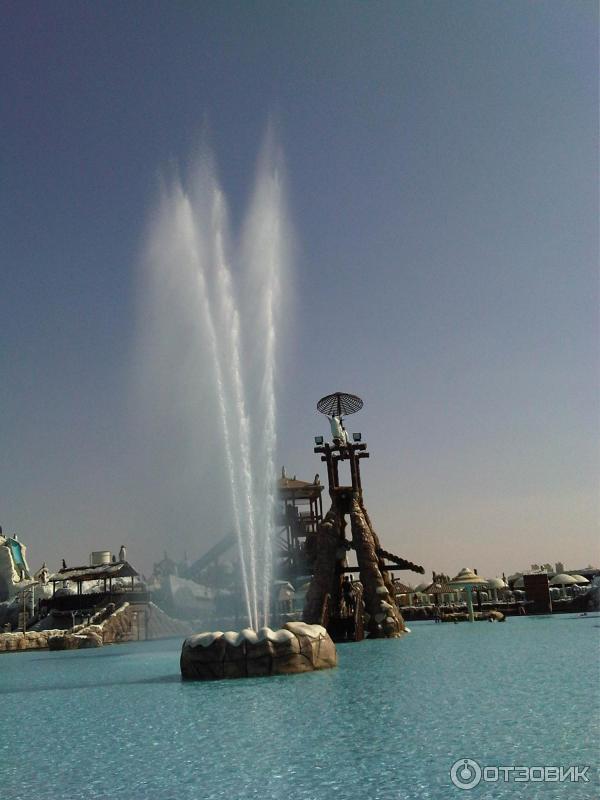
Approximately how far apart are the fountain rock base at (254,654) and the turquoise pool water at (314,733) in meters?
0.68

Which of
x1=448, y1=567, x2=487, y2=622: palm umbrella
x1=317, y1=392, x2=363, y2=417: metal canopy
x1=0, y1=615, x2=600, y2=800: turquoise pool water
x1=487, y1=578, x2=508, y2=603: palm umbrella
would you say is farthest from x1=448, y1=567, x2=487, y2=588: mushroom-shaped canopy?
x1=0, y1=615, x2=600, y2=800: turquoise pool water

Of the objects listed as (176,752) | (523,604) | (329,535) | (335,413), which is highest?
(335,413)

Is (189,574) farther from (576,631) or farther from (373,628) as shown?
(576,631)

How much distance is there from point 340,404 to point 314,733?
28.9 metres

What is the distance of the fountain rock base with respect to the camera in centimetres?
1783

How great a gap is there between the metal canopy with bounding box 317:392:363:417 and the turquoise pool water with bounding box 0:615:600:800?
67.4 ft

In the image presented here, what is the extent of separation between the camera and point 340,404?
3881 cm

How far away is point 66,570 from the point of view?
66875 millimetres

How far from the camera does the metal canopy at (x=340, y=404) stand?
127ft

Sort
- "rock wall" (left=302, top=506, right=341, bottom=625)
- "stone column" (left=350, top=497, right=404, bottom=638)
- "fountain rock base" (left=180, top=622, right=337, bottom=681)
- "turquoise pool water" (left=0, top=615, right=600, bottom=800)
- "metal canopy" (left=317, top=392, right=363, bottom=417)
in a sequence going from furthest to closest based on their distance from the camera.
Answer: "metal canopy" (left=317, top=392, right=363, bottom=417), "stone column" (left=350, top=497, right=404, bottom=638), "rock wall" (left=302, top=506, right=341, bottom=625), "fountain rock base" (left=180, top=622, right=337, bottom=681), "turquoise pool water" (left=0, top=615, right=600, bottom=800)

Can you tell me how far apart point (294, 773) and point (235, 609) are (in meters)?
48.0

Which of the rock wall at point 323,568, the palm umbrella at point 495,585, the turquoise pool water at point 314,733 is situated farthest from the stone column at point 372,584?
the palm umbrella at point 495,585

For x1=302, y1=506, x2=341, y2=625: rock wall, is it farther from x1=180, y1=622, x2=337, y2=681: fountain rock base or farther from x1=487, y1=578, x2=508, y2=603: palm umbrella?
x1=487, y1=578, x2=508, y2=603: palm umbrella

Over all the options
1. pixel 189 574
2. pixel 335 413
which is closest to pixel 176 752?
pixel 335 413
